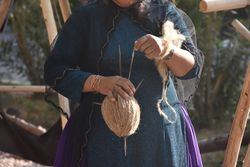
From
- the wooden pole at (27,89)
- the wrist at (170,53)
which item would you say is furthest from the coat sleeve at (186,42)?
the wooden pole at (27,89)

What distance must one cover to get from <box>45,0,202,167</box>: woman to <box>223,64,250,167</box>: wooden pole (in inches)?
11.8

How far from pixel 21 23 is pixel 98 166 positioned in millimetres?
3409

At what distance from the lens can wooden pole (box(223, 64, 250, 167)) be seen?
2.16m

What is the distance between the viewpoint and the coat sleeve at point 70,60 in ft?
6.08

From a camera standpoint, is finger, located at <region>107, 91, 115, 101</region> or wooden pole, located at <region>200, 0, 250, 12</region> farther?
wooden pole, located at <region>200, 0, 250, 12</region>

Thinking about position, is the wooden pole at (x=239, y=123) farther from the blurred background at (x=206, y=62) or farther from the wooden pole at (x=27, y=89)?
the blurred background at (x=206, y=62)

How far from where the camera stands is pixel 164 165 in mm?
1943

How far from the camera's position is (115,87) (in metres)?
1.76

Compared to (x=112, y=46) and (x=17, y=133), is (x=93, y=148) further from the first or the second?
(x=17, y=133)

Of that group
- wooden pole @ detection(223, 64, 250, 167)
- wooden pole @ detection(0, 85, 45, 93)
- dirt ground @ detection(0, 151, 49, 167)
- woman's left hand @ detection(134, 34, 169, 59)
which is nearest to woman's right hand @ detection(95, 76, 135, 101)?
woman's left hand @ detection(134, 34, 169, 59)

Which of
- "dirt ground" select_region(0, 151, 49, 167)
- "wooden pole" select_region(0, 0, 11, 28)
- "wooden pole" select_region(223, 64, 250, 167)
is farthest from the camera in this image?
"dirt ground" select_region(0, 151, 49, 167)

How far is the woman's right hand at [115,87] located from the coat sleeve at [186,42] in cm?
20

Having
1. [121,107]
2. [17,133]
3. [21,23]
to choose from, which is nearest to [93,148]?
[121,107]

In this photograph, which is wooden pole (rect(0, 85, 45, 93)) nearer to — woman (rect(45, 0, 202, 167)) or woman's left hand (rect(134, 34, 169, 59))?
woman (rect(45, 0, 202, 167))
